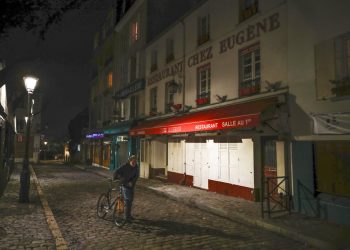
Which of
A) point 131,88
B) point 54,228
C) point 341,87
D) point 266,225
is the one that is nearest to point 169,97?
point 131,88

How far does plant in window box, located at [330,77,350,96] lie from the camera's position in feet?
28.6

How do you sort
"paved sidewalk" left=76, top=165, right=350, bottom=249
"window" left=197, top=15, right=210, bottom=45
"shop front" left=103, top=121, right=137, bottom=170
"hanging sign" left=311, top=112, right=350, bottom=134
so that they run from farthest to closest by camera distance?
1. "shop front" left=103, top=121, right=137, bottom=170
2. "window" left=197, top=15, right=210, bottom=45
3. "hanging sign" left=311, top=112, right=350, bottom=134
4. "paved sidewalk" left=76, top=165, right=350, bottom=249

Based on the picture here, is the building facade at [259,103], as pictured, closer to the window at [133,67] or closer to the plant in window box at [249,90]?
the plant in window box at [249,90]

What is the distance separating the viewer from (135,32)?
25.9 meters

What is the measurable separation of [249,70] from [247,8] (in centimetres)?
232

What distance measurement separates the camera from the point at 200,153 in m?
16.0

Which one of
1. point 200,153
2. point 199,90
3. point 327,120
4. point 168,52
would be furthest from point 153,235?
point 168,52

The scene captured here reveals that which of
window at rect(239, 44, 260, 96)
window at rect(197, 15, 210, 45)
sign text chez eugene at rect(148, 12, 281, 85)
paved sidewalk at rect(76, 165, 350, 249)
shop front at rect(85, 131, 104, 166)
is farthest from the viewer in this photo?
shop front at rect(85, 131, 104, 166)

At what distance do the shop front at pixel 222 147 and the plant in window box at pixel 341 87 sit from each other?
2.08m

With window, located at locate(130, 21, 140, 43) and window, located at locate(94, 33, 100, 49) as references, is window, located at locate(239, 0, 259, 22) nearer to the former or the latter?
window, located at locate(130, 21, 140, 43)

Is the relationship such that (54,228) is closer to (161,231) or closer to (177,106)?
(161,231)

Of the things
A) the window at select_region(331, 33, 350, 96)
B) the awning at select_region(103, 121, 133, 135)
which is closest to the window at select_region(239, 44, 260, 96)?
the window at select_region(331, 33, 350, 96)

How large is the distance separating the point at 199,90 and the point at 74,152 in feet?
127

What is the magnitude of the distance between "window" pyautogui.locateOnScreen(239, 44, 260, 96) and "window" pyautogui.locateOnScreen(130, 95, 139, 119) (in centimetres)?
1224
